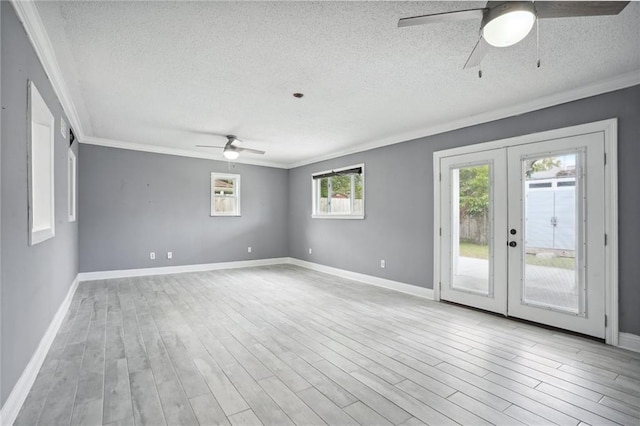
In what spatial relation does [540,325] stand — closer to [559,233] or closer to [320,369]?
[559,233]

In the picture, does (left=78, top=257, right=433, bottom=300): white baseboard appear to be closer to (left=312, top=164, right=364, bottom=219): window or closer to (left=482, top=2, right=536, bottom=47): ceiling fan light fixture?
(left=312, top=164, right=364, bottom=219): window

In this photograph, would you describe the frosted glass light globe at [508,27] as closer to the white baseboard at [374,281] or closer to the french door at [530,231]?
the french door at [530,231]

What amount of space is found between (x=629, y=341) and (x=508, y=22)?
10.3 ft

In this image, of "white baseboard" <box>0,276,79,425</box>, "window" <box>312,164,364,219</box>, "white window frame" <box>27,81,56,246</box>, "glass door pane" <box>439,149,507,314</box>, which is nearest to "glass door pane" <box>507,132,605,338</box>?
"glass door pane" <box>439,149,507,314</box>

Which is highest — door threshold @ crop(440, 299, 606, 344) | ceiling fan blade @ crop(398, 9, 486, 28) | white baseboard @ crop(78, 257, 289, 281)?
ceiling fan blade @ crop(398, 9, 486, 28)

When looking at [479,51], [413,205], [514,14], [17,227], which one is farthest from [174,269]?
[514,14]

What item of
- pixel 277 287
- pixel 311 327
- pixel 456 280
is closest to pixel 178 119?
pixel 277 287

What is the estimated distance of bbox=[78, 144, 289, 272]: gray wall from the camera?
5.70 meters

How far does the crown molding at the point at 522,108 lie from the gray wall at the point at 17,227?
442cm

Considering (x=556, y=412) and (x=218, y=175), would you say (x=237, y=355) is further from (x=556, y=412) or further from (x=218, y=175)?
(x=218, y=175)

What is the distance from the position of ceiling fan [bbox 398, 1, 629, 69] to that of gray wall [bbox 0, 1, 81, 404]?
2334mm

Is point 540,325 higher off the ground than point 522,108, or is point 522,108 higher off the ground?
point 522,108

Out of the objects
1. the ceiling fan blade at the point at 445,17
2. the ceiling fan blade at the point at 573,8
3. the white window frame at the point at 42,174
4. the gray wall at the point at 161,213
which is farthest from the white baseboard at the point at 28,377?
the ceiling fan blade at the point at 573,8

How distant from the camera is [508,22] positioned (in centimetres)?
169
